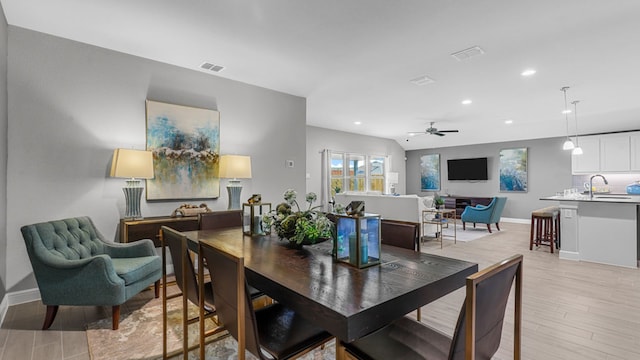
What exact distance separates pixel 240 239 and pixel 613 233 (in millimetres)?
5125

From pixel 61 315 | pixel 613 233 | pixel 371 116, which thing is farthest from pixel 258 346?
pixel 371 116

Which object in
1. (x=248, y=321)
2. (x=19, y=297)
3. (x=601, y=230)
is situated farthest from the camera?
(x=601, y=230)

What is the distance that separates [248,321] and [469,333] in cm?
86

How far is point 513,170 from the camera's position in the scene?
28.3 feet

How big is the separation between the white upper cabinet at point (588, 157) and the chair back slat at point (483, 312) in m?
8.28

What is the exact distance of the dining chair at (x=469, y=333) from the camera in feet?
3.26

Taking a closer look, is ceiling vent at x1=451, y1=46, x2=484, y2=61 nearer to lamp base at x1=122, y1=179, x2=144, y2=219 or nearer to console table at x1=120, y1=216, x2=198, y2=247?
console table at x1=120, y1=216, x2=198, y2=247

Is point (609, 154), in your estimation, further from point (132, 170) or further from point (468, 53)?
point (132, 170)

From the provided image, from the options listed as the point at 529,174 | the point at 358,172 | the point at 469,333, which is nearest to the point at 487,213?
the point at 529,174

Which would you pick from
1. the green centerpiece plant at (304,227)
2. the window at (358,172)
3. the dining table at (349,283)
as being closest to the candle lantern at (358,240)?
the dining table at (349,283)

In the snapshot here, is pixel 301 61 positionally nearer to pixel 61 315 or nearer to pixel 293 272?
pixel 293 272

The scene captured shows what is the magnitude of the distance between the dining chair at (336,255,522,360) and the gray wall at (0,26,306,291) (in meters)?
3.30

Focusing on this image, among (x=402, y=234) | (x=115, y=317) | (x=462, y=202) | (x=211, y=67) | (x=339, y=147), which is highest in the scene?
(x=211, y=67)

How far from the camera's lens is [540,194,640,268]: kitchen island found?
411cm
